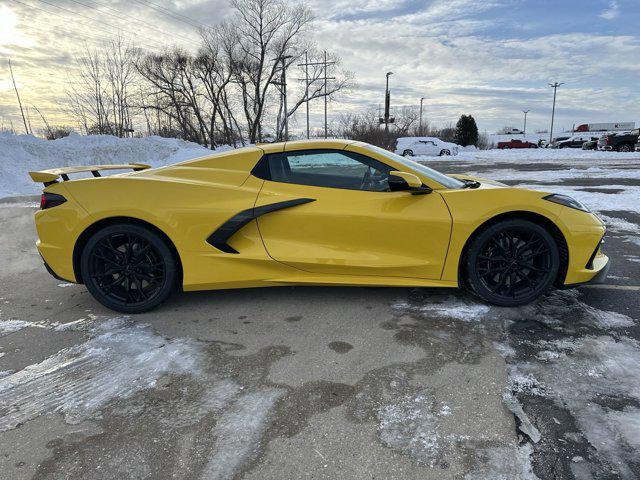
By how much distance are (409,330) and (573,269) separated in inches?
55.5

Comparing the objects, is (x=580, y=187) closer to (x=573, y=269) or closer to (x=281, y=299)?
(x=573, y=269)

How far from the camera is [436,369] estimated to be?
258 cm

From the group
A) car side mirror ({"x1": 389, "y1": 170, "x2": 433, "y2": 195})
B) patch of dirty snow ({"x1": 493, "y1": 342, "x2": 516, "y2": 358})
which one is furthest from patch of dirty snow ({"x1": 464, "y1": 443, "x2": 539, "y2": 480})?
car side mirror ({"x1": 389, "y1": 170, "x2": 433, "y2": 195})

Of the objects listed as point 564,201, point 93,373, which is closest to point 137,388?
point 93,373

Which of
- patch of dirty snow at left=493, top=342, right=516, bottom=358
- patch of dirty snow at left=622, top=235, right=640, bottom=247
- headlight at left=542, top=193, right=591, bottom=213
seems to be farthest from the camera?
patch of dirty snow at left=622, top=235, right=640, bottom=247

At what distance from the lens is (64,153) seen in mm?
16906

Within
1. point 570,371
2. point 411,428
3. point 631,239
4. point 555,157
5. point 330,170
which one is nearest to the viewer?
point 411,428

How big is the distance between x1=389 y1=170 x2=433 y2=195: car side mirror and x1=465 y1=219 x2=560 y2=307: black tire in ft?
1.90

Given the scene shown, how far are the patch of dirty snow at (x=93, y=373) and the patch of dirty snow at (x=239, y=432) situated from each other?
1.73 feet

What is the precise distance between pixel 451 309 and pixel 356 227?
101 centimetres

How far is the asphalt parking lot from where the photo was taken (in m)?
1.88

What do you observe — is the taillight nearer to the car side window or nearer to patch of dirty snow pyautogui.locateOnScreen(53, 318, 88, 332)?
patch of dirty snow pyautogui.locateOnScreen(53, 318, 88, 332)

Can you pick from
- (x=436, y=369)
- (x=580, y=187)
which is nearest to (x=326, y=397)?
(x=436, y=369)

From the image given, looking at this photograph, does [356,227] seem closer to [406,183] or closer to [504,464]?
[406,183]
